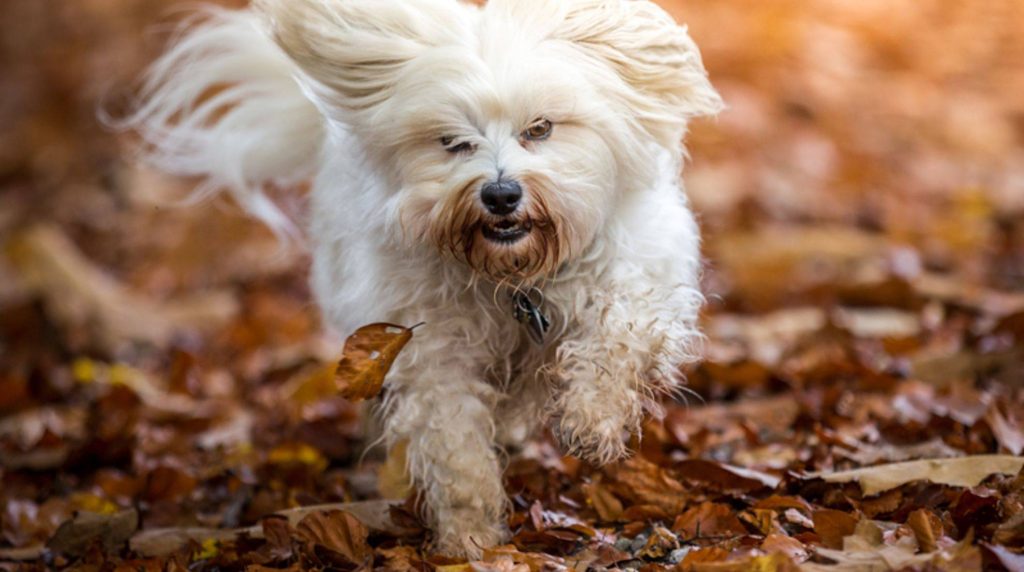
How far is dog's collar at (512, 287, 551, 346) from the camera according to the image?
3861 millimetres

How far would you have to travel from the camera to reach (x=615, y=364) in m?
3.64

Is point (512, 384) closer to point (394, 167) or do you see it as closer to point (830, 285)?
point (394, 167)

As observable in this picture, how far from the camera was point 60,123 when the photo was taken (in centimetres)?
1249

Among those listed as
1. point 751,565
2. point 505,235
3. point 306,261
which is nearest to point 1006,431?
point 751,565

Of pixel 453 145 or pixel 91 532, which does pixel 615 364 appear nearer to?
pixel 453 145

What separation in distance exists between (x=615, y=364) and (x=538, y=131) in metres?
0.72

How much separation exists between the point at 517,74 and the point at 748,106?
26.7 ft

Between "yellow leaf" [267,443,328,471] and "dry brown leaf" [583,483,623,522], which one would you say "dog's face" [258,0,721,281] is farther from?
"yellow leaf" [267,443,328,471]

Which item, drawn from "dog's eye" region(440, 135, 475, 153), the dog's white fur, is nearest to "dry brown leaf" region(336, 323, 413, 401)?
the dog's white fur

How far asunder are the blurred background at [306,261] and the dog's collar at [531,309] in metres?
1.09

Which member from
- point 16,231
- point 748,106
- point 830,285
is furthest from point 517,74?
point 748,106

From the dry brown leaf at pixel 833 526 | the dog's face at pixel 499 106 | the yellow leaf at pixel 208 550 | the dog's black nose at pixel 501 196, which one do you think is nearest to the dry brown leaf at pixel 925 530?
the dry brown leaf at pixel 833 526

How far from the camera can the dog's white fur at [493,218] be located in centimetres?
356

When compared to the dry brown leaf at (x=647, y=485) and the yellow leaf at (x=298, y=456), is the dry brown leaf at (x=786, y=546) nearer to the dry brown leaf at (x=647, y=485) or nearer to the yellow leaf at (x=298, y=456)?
the dry brown leaf at (x=647, y=485)
